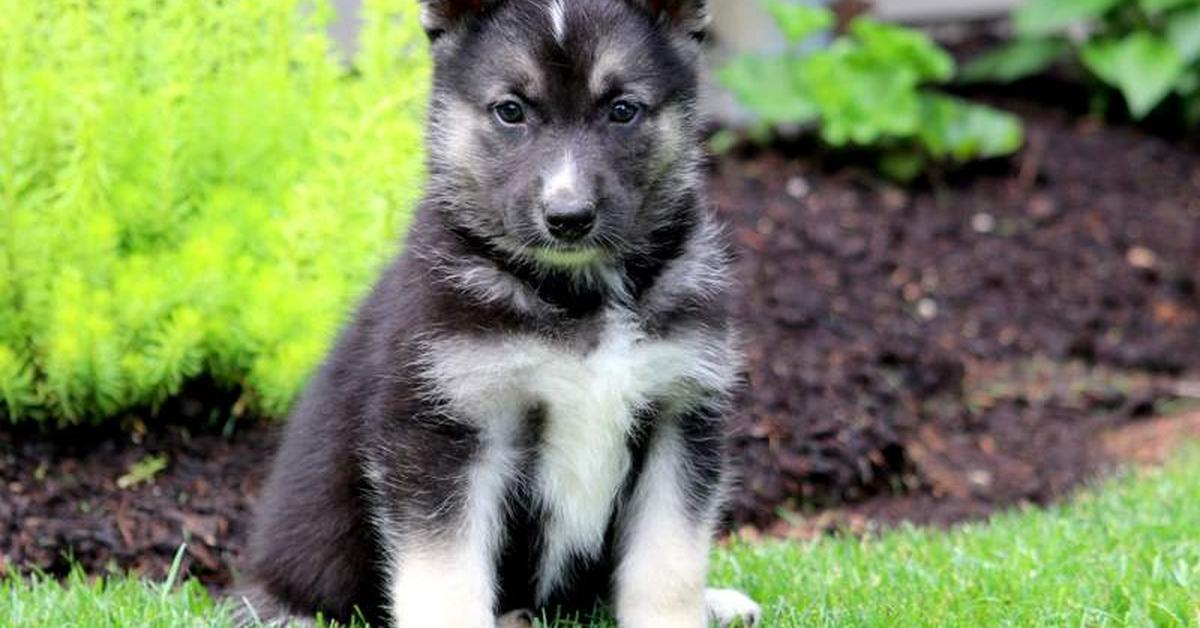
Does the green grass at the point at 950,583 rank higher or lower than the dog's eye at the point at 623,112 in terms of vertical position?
lower

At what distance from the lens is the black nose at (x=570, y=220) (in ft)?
13.4

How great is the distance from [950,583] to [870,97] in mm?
5273

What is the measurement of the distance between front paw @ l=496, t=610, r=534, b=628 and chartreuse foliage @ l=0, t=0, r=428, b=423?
144 centimetres

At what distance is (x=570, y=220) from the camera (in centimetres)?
410

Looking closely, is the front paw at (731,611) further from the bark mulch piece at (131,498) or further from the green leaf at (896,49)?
the green leaf at (896,49)

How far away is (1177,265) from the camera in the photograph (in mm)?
9953

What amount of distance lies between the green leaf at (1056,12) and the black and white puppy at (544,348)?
6.62m

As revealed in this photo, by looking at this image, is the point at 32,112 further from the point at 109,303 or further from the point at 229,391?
the point at 229,391

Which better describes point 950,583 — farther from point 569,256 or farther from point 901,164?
point 901,164

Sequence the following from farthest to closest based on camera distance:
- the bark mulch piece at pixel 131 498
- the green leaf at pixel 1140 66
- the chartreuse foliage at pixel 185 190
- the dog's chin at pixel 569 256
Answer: the green leaf at pixel 1140 66, the chartreuse foliage at pixel 185 190, the bark mulch piece at pixel 131 498, the dog's chin at pixel 569 256

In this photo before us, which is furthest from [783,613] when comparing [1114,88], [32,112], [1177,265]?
[1114,88]

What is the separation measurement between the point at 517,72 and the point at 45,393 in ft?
8.26

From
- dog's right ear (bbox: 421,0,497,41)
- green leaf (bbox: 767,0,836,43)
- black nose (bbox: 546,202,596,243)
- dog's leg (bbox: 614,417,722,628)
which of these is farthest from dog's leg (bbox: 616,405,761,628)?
green leaf (bbox: 767,0,836,43)

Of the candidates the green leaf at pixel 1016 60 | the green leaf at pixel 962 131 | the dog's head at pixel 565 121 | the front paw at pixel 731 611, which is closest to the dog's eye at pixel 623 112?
the dog's head at pixel 565 121
